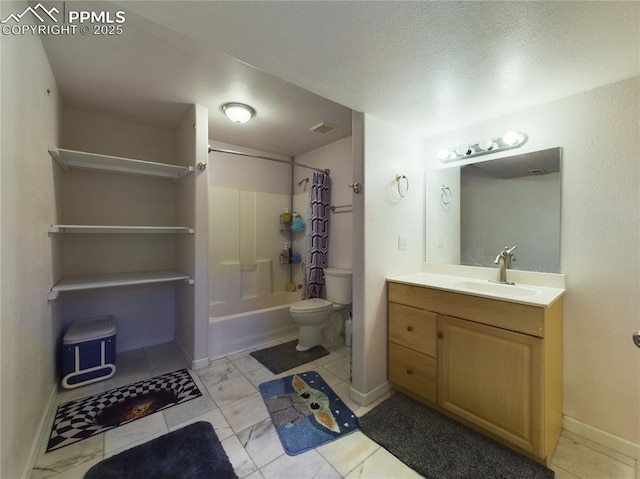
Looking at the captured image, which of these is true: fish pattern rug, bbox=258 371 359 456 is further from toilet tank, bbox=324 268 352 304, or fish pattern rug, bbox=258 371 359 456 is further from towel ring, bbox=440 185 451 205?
towel ring, bbox=440 185 451 205

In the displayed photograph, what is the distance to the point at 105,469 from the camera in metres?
1.31

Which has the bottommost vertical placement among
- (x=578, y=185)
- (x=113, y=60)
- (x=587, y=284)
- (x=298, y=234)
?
(x=587, y=284)

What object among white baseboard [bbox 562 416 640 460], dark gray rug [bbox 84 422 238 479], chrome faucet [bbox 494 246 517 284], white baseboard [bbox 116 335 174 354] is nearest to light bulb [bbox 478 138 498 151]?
chrome faucet [bbox 494 246 517 284]

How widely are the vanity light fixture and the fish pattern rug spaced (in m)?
2.06

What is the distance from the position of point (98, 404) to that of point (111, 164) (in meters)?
1.81

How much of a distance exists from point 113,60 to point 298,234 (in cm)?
241

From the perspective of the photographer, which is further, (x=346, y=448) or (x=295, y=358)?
(x=295, y=358)

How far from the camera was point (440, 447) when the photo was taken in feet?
4.75

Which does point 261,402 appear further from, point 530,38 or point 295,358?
point 530,38

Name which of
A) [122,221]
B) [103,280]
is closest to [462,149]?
[103,280]

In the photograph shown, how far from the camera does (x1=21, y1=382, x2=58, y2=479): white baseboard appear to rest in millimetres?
1266

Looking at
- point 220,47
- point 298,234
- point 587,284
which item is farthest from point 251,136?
point 587,284

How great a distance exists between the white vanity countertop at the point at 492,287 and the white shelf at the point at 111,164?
2.09 metres

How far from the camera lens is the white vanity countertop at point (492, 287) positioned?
138cm
